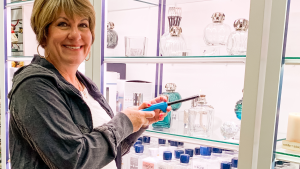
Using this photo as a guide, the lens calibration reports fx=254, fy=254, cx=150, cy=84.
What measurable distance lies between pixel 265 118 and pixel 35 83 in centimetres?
75

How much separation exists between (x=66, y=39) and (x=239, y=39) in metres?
0.71

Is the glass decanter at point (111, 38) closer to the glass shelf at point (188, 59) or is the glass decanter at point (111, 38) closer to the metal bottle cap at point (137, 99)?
the glass shelf at point (188, 59)

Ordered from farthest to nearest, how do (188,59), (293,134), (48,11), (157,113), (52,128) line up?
(188,59) < (157,113) < (293,134) < (48,11) < (52,128)

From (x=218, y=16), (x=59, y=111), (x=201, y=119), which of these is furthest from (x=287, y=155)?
(x=59, y=111)

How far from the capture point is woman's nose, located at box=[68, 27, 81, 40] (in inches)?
34.1

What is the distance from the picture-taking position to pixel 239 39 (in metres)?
1.10

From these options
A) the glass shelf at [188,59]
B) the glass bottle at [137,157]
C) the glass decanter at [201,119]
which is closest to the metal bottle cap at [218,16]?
the glass shelf at [188,59]

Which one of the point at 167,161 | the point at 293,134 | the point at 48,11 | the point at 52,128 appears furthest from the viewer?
the point at 167,161

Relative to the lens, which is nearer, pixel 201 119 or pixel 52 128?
pixel 52 128

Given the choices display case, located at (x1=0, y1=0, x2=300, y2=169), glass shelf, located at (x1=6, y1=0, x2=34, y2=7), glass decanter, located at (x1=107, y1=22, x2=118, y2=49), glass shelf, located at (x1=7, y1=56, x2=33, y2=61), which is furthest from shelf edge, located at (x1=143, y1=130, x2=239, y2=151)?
glass shelf, located at (x1=6, y1=0, x2=34, y2=7)

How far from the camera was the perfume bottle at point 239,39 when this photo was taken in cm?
108

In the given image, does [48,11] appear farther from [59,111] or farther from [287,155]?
[287,155]

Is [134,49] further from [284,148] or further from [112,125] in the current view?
[284,148]

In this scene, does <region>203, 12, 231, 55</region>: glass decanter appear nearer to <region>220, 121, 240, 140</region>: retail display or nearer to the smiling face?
<region>220, 121, 240, 140</region>: retail display
